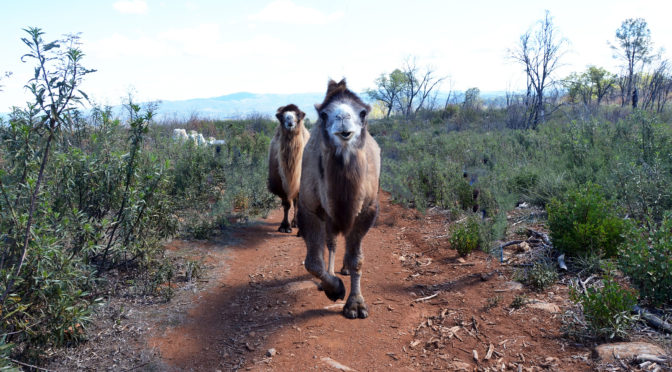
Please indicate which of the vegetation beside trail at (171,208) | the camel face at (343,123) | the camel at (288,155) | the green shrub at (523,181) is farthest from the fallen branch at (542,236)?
the camel at (288,155)

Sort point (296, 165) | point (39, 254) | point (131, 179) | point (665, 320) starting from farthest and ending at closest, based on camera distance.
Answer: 1. point (296, 165)
2. point (131, 179)
3. point (665, 320)
4. point (39, 254)

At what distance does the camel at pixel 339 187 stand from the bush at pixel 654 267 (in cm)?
252

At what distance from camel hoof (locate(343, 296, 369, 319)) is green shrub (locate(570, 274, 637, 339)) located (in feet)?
6.90

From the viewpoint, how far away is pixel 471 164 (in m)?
11.8

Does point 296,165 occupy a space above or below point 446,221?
above

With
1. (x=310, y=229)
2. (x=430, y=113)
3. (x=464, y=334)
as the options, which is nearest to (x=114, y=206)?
(x=310, y=229)

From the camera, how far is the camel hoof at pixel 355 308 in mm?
4488

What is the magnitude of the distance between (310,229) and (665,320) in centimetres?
337

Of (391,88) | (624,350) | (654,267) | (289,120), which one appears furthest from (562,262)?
(391,88)

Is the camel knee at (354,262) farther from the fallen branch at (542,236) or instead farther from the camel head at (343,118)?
the fallen branch at (542,236)

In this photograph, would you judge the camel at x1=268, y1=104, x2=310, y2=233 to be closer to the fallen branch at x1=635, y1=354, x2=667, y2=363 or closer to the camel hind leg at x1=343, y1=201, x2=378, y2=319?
the camel hind leg at x1=343, y1=201, x2=378, y2=319

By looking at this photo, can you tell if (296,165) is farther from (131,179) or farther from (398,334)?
(398,334)

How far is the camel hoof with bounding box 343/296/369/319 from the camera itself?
14.7 ft

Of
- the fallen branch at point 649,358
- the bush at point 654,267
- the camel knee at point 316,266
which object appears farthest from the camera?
the camel knee at point 316,266
